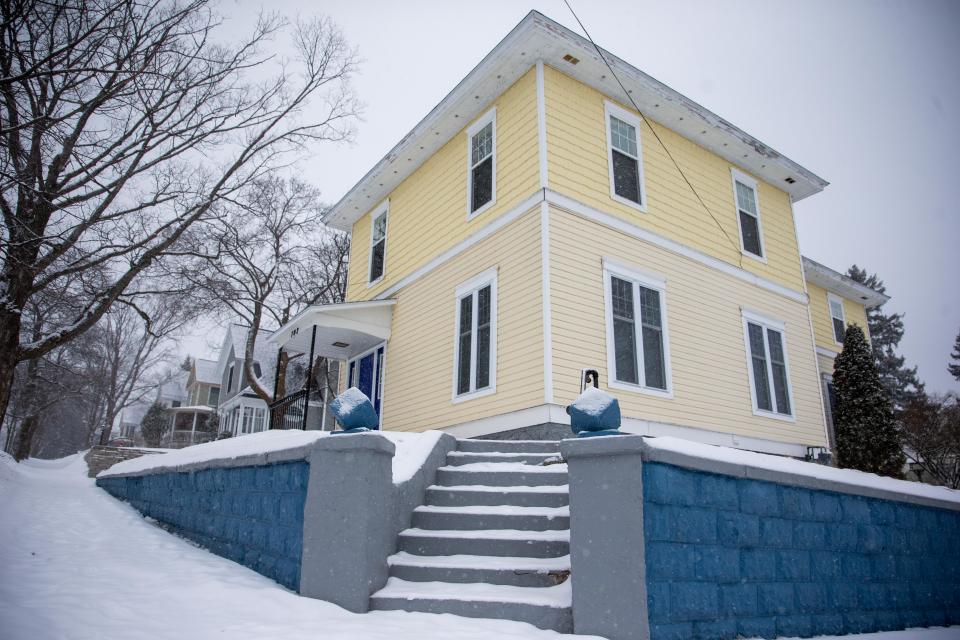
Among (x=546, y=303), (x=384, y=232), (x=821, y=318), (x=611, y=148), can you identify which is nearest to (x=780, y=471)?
(x=546, y=303)

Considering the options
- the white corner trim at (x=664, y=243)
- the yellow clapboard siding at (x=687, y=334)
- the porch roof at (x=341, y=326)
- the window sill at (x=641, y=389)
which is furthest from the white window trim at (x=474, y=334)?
the porch roof at (x=341, y=326)

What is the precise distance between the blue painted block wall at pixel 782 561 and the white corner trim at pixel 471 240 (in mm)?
5311

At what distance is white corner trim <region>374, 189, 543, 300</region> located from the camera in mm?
8750

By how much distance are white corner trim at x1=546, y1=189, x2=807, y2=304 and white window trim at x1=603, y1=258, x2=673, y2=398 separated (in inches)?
24.7

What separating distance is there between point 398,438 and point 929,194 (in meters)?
159

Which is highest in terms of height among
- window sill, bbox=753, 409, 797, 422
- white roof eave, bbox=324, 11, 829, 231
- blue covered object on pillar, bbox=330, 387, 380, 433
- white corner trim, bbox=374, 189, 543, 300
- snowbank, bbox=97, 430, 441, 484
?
white roof eave, bbox=324, 11, 829, 231

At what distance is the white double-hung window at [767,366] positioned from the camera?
10880 mm

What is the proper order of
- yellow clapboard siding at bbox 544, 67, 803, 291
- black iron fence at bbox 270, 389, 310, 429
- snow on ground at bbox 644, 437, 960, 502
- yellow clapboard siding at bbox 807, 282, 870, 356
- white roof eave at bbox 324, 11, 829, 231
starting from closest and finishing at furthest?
snow on ground at bbox 644, 437, 960, 502
white roof eave at bbox 324, 11, 829, 231
yellow clapboard siding at bbox 544, 67, 803, 291
black iron fence at bbox 270, 389, 310, 429
yellow clapboard siding at bbox 807, 282, 870, 356

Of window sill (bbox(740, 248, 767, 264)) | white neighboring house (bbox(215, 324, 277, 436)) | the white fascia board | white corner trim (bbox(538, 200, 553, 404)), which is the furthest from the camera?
white neighboring house (bbox(215, 324, 277, 436))

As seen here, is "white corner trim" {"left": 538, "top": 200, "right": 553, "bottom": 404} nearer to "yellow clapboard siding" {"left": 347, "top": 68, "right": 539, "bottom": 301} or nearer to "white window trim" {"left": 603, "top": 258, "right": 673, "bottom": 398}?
"yellow clapboard siding" {"left": 347, "top": 68, "right": 539, "bottom": 301}

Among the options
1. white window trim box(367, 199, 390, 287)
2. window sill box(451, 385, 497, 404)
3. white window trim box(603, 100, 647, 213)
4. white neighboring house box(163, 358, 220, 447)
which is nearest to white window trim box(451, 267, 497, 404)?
window sill box(451, 385, 497, 404)

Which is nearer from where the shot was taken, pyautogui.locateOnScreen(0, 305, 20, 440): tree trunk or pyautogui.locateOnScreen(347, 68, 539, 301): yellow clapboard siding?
pyautogui.locateOnScreen(347, 68, 539, 301): yellow clapboard siding

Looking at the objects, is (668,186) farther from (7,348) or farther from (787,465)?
(7,348)

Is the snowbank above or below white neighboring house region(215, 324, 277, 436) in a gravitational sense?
below
